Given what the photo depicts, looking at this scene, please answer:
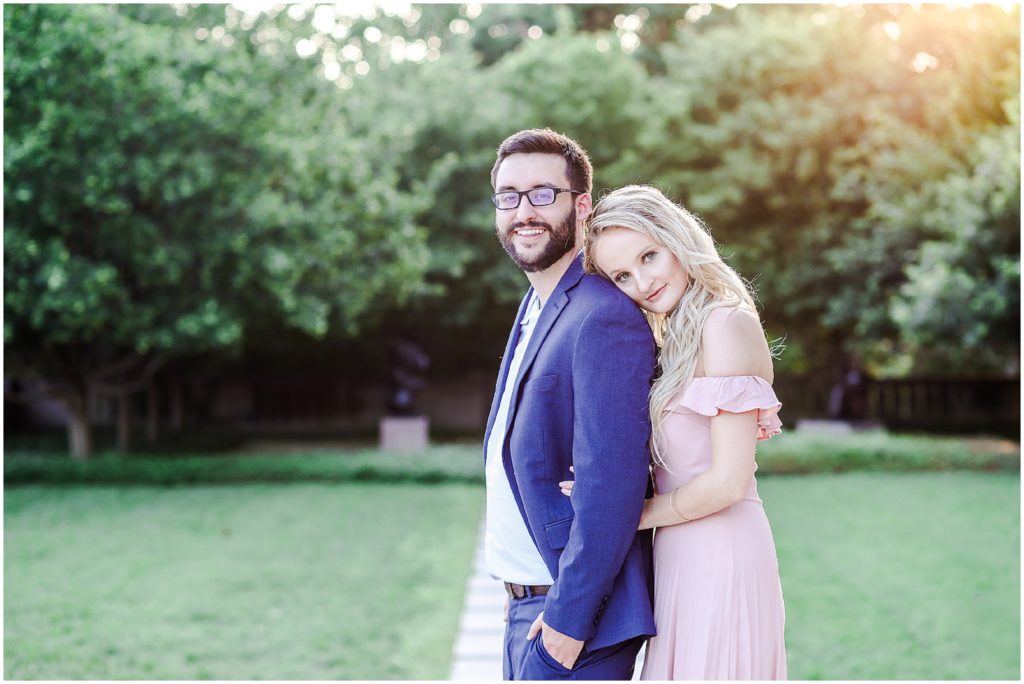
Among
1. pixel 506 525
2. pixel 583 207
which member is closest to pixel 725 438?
pixel 506 525

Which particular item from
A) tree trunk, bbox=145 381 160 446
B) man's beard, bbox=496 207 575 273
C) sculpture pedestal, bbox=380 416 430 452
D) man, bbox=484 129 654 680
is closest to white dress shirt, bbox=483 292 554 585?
man, bbox=484 129 654 680

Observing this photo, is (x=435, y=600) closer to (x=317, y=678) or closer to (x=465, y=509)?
(x=317, y=678)

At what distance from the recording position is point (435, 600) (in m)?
7.51

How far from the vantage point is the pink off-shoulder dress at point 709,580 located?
2619mm

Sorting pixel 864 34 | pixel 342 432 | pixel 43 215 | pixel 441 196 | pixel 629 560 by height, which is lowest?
pixel 342 432

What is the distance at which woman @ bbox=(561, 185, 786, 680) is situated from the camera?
8.39ft

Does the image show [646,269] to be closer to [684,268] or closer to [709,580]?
[684,268]

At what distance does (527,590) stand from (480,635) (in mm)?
3869

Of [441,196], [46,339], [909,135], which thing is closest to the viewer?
[46,339]

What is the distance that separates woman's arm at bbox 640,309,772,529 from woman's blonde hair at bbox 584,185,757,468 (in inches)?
1.8

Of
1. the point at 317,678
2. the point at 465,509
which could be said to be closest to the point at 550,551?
the point at 317,678

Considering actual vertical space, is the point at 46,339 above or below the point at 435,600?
above

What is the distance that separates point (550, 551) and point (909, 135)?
53.4 ft

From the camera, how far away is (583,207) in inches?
114
